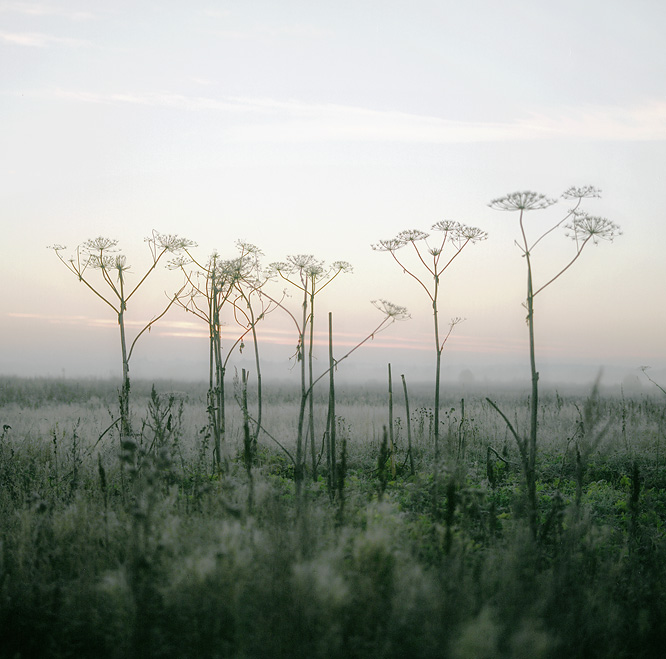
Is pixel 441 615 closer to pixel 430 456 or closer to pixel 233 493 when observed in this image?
pixel 233 493

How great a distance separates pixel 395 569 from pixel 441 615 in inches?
18.4

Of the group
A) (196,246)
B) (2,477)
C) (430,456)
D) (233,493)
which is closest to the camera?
(233,493)

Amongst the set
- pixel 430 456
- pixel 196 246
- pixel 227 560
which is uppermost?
pixel 196 246

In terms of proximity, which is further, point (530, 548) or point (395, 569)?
point (530, 548)

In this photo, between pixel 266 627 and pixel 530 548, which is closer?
pixel 266 627

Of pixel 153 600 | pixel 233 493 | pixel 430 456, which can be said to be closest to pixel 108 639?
pixel 153 600

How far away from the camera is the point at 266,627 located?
2637 mm

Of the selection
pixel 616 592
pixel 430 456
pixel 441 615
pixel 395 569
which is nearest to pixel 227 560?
pixel 395 569

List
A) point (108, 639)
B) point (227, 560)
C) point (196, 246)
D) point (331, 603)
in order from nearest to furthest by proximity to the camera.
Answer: point (331, 603) < point (108, 639) < point (227, 560) < point (196, 246)

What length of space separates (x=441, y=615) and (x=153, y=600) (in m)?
1.52

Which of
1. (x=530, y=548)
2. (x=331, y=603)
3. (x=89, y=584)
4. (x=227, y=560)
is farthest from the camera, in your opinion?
(x=530, y=548)

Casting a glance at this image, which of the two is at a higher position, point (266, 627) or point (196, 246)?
point (196, 246)

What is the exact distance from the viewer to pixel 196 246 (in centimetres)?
700

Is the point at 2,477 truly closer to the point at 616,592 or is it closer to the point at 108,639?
the point at 108,639
